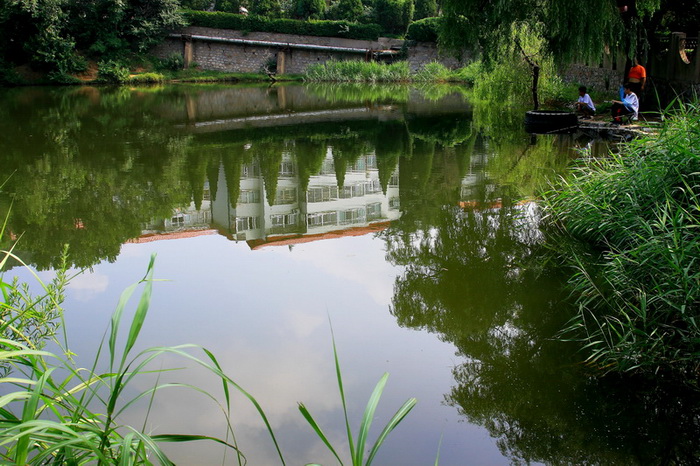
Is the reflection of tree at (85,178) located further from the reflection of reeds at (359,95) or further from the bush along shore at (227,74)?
the bush along shore at (227,74)

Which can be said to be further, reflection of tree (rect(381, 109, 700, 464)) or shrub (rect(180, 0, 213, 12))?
shrub (rect(180, 0, 213, 12))

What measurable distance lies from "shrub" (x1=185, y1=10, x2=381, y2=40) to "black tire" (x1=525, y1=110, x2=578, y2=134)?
1409 inches

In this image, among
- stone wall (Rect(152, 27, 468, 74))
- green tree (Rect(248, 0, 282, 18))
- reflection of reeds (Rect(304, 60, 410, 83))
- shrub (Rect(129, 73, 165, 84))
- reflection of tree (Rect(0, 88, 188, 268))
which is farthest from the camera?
green tree (Rect(248, 0, 282, 18))

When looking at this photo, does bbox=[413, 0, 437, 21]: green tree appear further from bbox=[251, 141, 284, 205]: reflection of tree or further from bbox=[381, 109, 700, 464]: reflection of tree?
bbox=[381, 109, 700, 464]: reflection of tree

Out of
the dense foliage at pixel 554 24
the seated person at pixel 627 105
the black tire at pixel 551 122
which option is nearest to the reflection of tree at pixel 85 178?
the dense foliage at pixel 554 24

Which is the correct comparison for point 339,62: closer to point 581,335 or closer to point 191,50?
point 191,50

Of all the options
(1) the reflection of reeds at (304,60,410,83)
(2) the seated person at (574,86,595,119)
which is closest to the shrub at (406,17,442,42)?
(1) the reflection of reeds at (304,60,410,83)

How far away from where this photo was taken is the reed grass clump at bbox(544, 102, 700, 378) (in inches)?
187

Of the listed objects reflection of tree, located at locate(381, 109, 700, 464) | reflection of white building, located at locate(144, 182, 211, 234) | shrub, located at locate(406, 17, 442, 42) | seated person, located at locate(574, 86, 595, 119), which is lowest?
reflection of tree, located at locate(381, 109, 700, 464)

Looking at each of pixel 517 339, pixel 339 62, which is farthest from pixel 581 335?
pixel 339 62

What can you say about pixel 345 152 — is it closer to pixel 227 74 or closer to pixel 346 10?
pixel 227 74

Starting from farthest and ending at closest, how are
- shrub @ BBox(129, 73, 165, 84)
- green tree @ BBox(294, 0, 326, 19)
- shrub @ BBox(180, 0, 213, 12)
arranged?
green tree @ BBox(294, 0, 326, 19), shrub @ BBox(180, 0, 213, 12), shrub @ BBox(129, 73, 165, 84)

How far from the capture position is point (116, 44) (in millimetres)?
42000

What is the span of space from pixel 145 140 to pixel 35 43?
1060 inches
